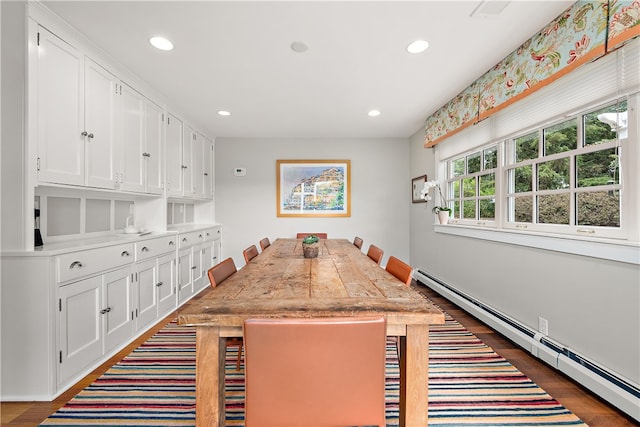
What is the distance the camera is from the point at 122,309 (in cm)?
226

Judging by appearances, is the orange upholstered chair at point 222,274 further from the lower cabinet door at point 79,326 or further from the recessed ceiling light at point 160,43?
the recessed ceiling light at point 160,43

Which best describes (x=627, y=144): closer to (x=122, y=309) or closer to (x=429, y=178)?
(x=429, y=178)

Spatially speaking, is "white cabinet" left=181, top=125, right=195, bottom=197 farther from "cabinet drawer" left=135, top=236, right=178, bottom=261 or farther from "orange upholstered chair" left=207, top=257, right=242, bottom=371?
"orange upholstered chair" left=207, top=257, right=242, bottom=371

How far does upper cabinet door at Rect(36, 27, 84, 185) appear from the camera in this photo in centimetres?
171

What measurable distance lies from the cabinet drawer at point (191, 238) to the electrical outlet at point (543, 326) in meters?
3.43

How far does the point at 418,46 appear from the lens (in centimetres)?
209

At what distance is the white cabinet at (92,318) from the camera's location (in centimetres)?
173

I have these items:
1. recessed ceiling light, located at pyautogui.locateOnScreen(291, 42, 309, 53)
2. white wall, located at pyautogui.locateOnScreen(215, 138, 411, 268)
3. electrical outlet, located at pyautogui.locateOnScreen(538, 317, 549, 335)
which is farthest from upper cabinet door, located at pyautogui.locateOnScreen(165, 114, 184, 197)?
electrical outlet, located at pyautogui.locateOnScreen(538, 317, 549, 335)

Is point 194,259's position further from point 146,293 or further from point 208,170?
point 208,170

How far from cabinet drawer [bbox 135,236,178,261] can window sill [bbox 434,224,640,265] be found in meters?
3.14

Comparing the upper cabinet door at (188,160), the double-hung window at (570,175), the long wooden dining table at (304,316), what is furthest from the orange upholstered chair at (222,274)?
the upper cabinet door at (188,160)

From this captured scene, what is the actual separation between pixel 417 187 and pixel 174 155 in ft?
11.3

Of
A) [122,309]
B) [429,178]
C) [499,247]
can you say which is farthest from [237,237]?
[499,247]

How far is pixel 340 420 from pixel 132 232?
2.61m
